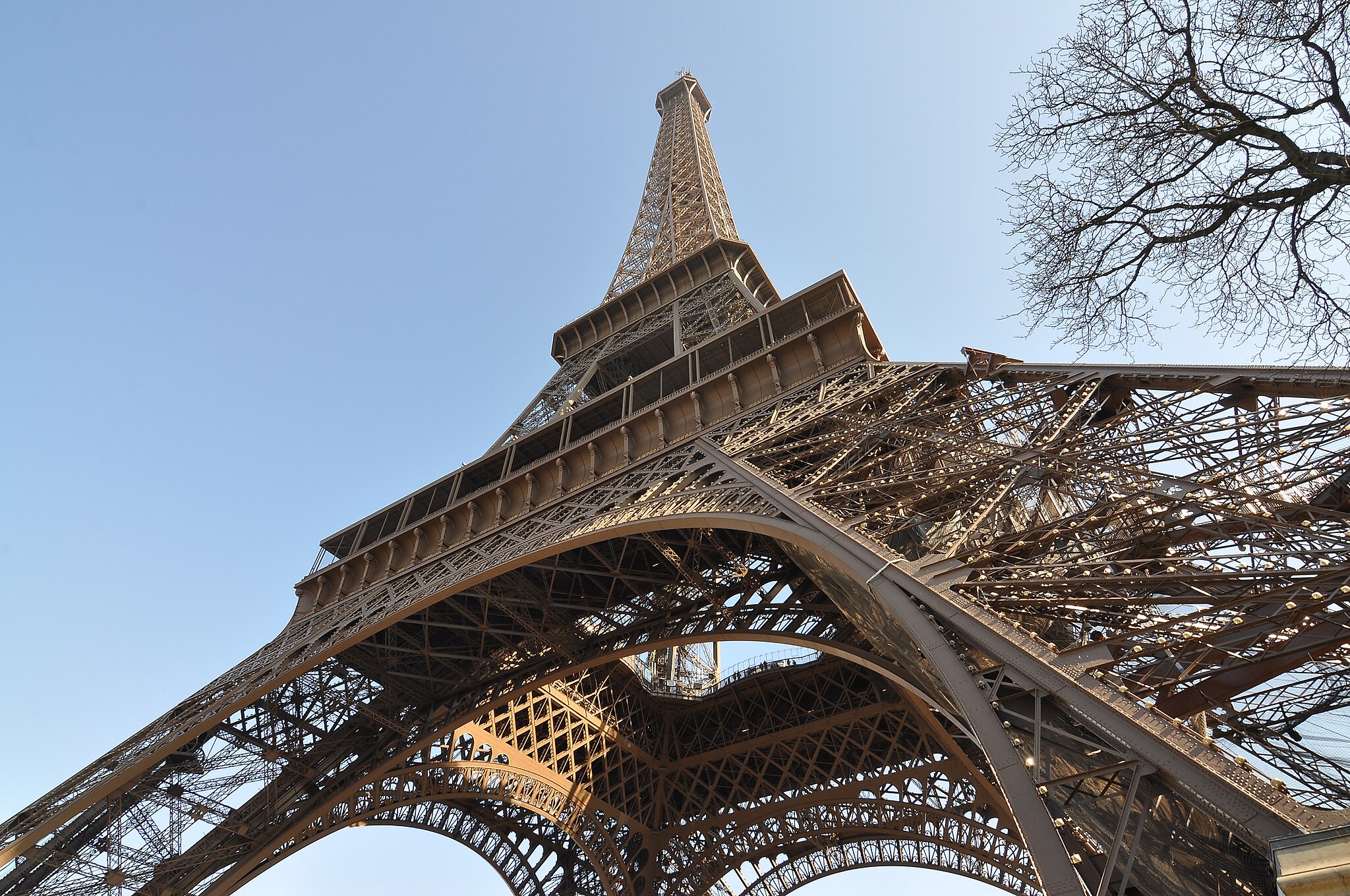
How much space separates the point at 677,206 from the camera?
35.2 metres

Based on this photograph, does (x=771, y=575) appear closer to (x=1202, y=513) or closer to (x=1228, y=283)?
(x=1202, y=513)

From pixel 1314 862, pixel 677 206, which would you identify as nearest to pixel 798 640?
pixel 1314 862

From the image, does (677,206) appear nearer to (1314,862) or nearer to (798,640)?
(798,640)

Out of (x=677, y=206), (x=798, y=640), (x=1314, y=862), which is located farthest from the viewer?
(x=677, y=206)

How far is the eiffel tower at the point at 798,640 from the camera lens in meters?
5.71

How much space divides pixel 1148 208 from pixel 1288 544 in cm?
276

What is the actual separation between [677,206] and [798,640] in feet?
83.4

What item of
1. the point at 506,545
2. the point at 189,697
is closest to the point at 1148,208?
the point at 506,545

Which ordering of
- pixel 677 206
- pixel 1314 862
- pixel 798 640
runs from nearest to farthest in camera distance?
1. pixel 1314 862
2. pixel 798 640
3. pixel 677 206

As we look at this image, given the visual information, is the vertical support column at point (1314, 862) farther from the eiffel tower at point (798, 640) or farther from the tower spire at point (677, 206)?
the tower spire at point (677, 206)

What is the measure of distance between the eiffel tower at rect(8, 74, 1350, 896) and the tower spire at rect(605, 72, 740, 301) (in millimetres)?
275

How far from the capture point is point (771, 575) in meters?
15.0

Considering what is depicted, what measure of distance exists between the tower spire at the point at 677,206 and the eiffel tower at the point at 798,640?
0.90 feet

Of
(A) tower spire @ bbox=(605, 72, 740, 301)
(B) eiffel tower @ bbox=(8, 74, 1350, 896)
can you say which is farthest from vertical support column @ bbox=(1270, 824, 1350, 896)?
(A) tower spire @ bbox=(605, 72, 740, 301)
